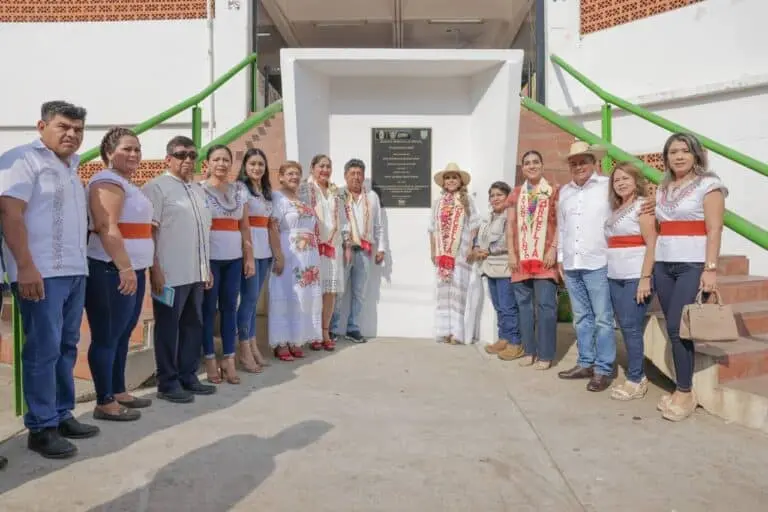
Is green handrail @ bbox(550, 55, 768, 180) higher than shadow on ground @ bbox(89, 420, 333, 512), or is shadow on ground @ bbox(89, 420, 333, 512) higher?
green handrail @ bbox(550, 55, 768, 180)

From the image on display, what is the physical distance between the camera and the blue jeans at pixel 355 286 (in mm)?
5906

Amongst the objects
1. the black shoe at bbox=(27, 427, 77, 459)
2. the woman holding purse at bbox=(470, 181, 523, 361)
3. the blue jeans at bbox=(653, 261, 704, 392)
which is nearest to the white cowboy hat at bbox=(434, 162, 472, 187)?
the woman holding purse at bbox=(470, 181, 523, 361)

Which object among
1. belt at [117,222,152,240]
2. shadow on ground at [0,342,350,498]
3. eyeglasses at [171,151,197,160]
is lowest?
shadow on ground at [0,342,350,498]

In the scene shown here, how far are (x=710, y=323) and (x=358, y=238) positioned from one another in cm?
308

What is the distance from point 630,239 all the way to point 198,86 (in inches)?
250

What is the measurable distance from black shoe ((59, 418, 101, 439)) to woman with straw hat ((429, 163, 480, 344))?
330 cm

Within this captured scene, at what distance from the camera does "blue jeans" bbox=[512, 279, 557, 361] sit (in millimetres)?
4941

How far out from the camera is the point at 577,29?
823 centimetres

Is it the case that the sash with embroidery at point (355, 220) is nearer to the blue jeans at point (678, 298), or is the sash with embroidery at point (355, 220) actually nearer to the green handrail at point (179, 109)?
the green handrail at point (179, 109)

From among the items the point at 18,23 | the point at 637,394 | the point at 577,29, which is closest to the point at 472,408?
the point at 637,394

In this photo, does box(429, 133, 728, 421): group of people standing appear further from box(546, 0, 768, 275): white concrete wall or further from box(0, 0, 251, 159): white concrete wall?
box(0, 0, 251, 159): white concrete wall

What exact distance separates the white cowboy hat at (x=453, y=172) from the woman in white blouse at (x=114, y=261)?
2921 millimetres

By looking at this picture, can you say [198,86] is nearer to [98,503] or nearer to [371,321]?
[371,321]

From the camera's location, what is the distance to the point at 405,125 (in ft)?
20.8
